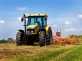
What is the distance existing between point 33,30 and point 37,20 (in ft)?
4.31

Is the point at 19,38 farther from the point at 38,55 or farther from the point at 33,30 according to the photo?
the point at 38,55

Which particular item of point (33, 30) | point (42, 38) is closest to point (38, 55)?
point (42, 38)

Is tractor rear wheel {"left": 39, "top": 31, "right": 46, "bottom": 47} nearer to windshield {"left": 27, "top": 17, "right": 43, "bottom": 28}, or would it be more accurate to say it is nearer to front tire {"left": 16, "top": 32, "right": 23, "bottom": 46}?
windshield {"left": 27, "top": 17, "right": 43, "bottom": 28}

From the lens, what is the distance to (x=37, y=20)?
24.6 meters

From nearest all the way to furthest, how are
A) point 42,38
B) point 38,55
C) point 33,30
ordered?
point 38,55 < point 42,38 < point 33,30

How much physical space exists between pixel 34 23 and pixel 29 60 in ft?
43.8

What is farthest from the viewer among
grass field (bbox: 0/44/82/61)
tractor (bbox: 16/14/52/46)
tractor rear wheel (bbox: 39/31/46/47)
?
tractor (bbox: 16/14/52/46)

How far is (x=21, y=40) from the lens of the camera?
24188 mm

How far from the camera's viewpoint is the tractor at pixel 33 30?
23719 millimetres

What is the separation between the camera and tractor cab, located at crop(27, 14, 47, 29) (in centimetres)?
2444

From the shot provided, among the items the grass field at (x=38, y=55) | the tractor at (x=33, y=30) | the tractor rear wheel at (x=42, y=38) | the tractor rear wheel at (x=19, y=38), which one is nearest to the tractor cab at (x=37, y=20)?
the tractor at (x=33, y=30)

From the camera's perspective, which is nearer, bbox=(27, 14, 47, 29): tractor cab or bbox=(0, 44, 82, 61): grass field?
bbox=(0, 44, 82, 61): grass field

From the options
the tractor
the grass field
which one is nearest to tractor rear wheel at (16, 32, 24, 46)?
the tractor

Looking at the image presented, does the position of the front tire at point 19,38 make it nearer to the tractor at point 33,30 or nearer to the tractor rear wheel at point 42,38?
the tractor at point 33,30
